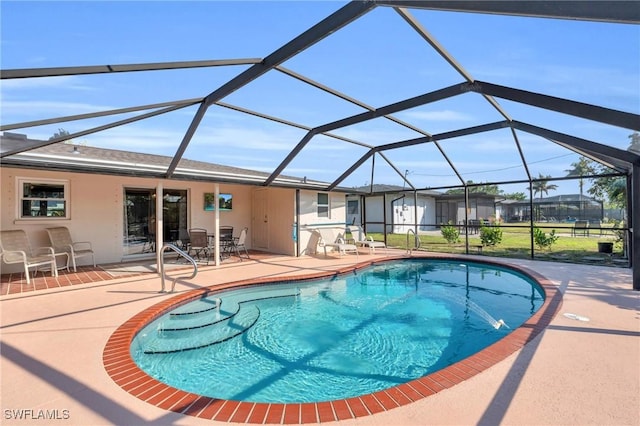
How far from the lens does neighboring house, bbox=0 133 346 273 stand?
702 centimetres

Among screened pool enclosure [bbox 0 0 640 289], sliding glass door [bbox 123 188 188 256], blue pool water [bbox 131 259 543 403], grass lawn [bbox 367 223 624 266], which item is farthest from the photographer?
grass lawn [bbox 367 223 624 266]

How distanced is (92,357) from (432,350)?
4150mm

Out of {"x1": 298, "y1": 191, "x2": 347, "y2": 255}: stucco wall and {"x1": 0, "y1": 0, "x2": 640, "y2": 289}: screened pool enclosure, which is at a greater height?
{"x1": 0, "y1": 0, "x2": 640, "y2": 289}: screened pool enclosure

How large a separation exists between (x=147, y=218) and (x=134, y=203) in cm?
61

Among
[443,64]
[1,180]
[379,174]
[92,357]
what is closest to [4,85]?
[92,357]

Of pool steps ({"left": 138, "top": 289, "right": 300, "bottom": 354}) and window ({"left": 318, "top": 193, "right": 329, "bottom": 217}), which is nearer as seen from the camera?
pool steps ({"left": 138, "top": 289, "right": 300, "bottom": 354})

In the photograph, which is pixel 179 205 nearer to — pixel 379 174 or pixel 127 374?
pixel 379 174

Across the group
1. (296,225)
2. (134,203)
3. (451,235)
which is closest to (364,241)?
(296,225)

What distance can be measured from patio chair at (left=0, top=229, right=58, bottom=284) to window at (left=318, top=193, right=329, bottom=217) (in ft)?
26.3

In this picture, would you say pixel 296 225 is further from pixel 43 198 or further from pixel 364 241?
pixel 43 198

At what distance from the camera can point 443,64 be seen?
488 centimetres

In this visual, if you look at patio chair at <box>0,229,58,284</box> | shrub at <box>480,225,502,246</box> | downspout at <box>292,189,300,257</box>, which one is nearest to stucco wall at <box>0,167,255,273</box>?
patio chair at <box>0,229,58,284</box>

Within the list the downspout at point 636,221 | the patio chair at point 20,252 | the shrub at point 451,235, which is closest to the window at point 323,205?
the shrub at point 451,235

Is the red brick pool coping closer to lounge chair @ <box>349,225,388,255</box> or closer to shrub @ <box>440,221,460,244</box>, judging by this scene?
lounge chair @ <box>349,225,388,255</box>
